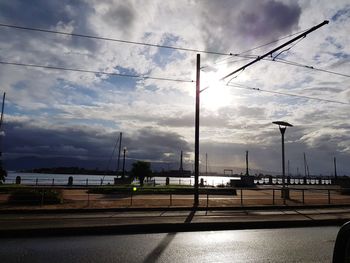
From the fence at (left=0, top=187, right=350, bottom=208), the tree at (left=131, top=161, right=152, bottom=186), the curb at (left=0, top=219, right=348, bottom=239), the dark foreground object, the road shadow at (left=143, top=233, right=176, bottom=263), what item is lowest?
the road shadow at (left=143, top=233, right=176, bottom=263)

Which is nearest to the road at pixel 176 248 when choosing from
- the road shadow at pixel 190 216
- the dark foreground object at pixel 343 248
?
the road shadow at pixel 190 216

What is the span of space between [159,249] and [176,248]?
0.45 metres

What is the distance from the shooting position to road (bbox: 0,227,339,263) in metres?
7.23

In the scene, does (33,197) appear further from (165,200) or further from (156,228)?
(156,228)

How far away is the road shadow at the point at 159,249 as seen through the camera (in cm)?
714

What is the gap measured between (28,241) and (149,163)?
30.9 metres

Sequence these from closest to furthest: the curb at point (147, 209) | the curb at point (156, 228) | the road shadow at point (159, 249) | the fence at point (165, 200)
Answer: the road shadow at point (159, 249), the curb at point (156, 228), the curb at point (147, 209), the fence at point (165, 200)

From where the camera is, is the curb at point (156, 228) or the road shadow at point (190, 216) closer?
the curb at point (156, 228)

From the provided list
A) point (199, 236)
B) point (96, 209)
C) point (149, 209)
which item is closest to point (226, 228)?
point (199, 236)

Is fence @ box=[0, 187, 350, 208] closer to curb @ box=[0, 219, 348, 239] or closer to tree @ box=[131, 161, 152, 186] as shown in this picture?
curb @ box=[0, 219, 348, 239]

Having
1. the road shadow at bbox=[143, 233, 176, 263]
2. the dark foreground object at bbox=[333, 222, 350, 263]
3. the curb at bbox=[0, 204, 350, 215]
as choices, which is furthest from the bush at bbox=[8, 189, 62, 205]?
the dark foreground object at bbox=[333, 222, 350, 263]

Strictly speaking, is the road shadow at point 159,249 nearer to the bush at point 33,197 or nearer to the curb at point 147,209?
the curb at point 147,209

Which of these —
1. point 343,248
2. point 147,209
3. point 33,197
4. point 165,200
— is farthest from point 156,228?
point 33,197

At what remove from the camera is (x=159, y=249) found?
8086 millimetres
